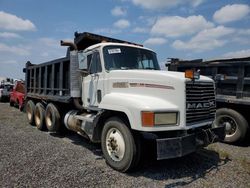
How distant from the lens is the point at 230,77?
25.8 feet

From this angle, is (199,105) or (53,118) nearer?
(199,105)

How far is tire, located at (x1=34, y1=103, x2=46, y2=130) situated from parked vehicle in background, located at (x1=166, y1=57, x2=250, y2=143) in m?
5.56

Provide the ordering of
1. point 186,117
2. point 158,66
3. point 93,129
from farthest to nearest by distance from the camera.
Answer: point 158,66 → point 93,129 → point 186,117

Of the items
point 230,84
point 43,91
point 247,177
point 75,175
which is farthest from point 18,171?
point 230,84

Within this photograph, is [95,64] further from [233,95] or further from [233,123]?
[233,123]

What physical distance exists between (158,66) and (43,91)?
4698 millimetres

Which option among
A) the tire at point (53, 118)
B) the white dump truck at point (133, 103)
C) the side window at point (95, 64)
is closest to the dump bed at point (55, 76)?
the white dump truck at point (133, 103)

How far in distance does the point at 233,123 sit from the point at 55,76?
18.0 feet

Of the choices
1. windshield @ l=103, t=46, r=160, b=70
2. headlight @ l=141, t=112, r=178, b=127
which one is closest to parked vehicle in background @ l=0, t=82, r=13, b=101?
windshield @ l=103, t=46, r=160, b=70

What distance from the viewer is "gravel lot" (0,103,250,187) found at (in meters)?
4.92

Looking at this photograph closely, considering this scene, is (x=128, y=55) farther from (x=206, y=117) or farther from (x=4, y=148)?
(x=4, y=148)

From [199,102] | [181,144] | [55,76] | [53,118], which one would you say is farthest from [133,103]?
[55,76]

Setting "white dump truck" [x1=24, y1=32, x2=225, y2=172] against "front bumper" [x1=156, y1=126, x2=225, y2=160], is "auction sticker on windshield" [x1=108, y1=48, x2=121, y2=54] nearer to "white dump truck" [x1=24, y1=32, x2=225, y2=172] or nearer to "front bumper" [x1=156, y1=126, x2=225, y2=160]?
"white dump truck" [x1=24, y1=32, x2=225, y2=172]

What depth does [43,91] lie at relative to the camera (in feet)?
33.2
